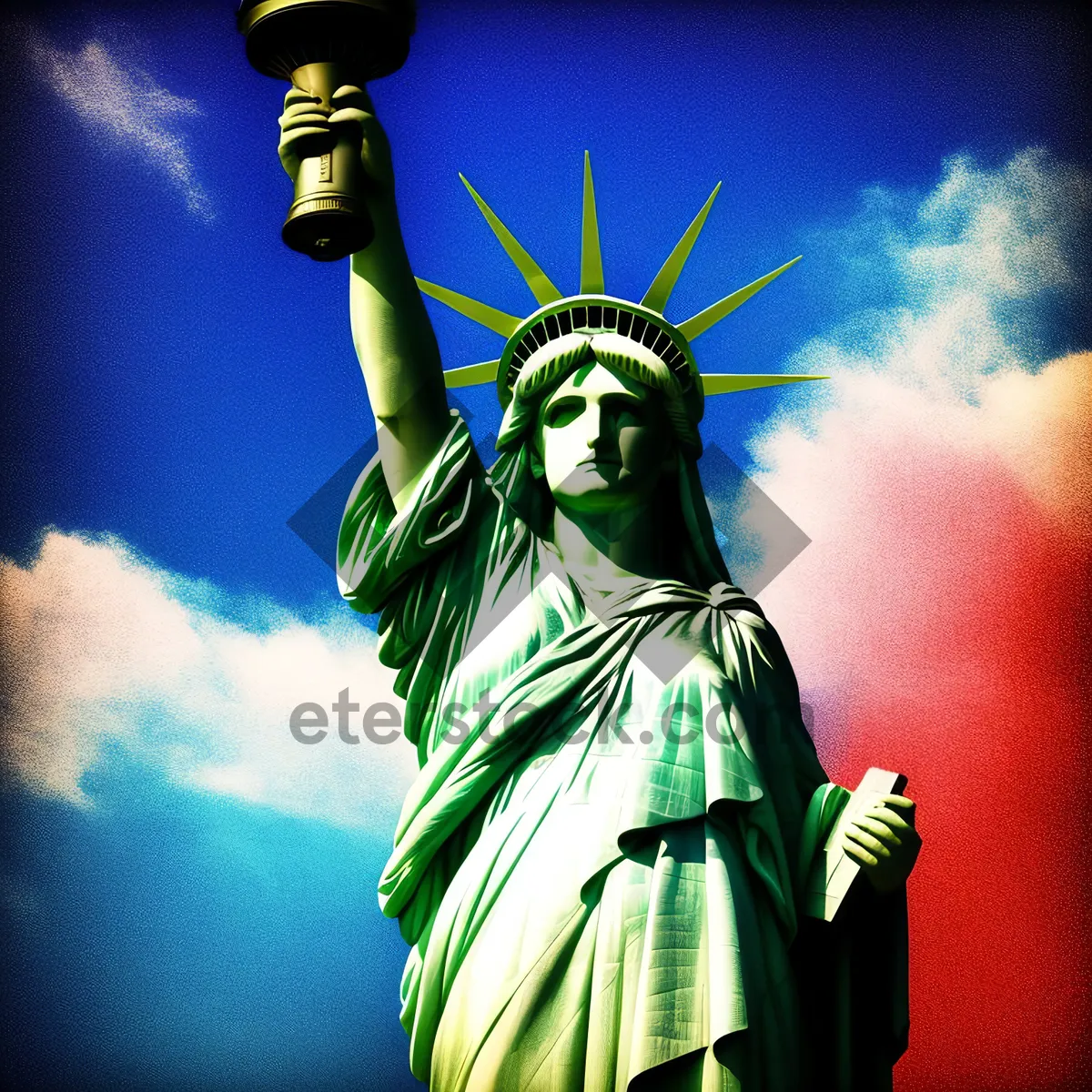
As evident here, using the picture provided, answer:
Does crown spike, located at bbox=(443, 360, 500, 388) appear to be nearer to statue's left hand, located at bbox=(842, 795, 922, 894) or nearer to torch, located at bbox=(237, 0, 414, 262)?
torch, located at bbox=(237, 0, 414, 262)

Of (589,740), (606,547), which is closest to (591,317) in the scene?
(606,547)

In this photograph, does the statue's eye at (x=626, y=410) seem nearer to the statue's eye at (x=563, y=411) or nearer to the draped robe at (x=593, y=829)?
the statue's eye at (x=563, y=411)

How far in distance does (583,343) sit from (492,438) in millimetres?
1074

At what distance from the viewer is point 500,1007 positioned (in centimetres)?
499

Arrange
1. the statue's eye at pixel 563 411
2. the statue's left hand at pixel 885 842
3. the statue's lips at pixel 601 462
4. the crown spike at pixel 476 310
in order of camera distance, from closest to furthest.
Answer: the statue's left hand at pixel 885 842
the statue's lips at pixel 601 462
the statue's eye at pixel 563 411
the crown spike at pixel 476 310

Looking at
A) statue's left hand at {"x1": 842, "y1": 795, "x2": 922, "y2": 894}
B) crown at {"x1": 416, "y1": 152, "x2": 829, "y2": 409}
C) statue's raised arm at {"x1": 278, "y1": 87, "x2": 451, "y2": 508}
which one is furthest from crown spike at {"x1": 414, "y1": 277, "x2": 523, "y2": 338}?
statue's left hand at {"x1": 842, "y1": 795, "x2": 922, "y2": 894}

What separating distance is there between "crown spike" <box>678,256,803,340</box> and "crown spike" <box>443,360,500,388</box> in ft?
2.39

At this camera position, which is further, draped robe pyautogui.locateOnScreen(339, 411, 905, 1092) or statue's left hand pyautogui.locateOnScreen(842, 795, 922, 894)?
statue's left hand pyautogui.locateOnScreen(842, 795, 922, 894)

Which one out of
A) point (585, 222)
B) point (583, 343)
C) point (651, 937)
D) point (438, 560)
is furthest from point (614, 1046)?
point (585, 222)

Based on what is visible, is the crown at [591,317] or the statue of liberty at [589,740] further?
the crown at [591,317]

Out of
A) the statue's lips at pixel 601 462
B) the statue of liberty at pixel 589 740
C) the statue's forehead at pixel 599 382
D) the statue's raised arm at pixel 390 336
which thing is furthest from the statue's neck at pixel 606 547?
the statue's raised arm at pixel 390 336

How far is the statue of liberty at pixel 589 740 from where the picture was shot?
16.3ft

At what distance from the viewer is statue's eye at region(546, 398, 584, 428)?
588 centimetres

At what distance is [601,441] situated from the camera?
19.0ft
